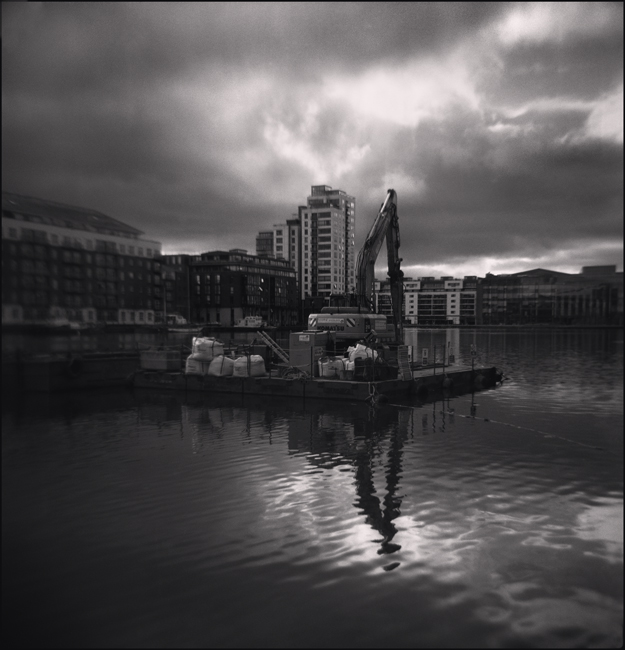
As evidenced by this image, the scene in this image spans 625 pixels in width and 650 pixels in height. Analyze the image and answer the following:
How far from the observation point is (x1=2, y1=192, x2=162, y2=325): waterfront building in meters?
2.03

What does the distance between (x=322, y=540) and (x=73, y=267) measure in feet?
15.1

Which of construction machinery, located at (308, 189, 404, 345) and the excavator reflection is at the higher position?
construction machinery, located at (308, 189, 404, 345)

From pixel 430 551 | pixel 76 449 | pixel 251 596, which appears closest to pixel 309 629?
pixel 251 596

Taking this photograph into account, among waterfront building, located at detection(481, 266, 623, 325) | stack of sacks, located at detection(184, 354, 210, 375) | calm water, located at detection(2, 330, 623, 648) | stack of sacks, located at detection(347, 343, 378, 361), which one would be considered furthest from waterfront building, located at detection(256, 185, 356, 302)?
stack of sacks, located at detection(184, 354, 210, 375)

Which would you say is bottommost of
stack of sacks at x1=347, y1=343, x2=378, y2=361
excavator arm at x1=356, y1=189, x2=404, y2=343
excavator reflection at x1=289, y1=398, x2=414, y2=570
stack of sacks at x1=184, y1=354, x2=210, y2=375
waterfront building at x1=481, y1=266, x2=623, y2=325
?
excavator reflection at x1=289, y1=398, x2=414, y2=570

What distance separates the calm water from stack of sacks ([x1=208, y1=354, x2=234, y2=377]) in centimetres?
941

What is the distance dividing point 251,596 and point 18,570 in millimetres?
2924

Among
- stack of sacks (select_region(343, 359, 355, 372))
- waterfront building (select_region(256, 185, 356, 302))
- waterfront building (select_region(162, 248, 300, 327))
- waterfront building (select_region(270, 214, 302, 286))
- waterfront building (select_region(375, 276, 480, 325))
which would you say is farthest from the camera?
waterfront building (select_region(270, 214, 302, 286))

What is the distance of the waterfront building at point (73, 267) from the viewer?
2025 millimetres

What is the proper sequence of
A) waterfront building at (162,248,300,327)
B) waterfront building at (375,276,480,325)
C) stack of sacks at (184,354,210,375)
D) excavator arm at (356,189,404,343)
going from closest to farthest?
waterfront building at (162,248,300,327), waterfront building at (375,276,480,325), stack of sacks at (184,354,210,375), excavator arm at (356,189,404,343)

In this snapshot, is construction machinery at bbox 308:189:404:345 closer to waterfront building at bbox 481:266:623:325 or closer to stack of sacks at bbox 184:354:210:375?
stack of sacks at bbox 184:354:210:375

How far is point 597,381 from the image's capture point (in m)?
2.61

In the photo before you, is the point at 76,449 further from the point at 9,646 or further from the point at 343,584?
the point at 9,646

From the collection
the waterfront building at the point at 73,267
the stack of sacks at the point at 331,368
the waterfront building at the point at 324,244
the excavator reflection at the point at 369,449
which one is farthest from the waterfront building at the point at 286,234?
the waterfront building at the point at 73,267
